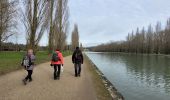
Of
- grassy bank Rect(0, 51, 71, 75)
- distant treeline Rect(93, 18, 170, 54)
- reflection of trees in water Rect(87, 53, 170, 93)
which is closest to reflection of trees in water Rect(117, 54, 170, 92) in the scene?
reflection of trees in water Rect(87, 53, 170, 93)

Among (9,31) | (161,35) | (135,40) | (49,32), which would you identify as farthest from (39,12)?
(135,40)

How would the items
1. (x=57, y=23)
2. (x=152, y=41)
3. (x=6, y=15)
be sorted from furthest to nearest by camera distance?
1. (x=152, y=41)
2. (x=57, y=23)
3. (x=6, y=15)

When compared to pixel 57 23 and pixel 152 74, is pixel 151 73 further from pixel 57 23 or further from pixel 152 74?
pixel 57 23

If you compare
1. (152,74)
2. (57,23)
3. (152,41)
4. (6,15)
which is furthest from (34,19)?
(152,41)

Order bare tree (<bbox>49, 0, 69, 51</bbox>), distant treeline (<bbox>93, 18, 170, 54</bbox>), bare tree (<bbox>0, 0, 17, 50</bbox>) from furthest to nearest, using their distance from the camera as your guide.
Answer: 1. distant treeline (<bbox>93, 18, 170, 54</bbox>)
2. bare tree (<bbox>49, 0, 69, 51</bbox>)
3. bare tree (<bbox>0, 0, 17, 50</bbox>)

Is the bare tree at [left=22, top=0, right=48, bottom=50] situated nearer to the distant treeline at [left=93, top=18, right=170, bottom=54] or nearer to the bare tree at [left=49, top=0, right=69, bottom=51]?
the bare tree at [left=49, top=0, right=69, bottom=51]

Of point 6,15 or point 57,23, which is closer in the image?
point 6,15

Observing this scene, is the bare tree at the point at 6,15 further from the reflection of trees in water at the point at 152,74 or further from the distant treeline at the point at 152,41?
the distant treeline at the point at 152,41

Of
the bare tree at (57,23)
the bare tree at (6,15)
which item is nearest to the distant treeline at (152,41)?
the bare tree at (57,23)

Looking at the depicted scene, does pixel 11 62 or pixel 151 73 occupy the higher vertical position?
pixel 11 62

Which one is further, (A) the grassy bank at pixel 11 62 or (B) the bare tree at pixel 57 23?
(B) the bare tree at pixel 57 23

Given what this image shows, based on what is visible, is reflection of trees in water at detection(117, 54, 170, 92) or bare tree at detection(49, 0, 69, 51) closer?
reflection of trees in water at detection(117, 54, 170, 92)

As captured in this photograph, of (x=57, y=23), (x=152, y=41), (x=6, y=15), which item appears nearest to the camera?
(x=6, y=15)

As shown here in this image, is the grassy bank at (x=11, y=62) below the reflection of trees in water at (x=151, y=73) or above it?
above
